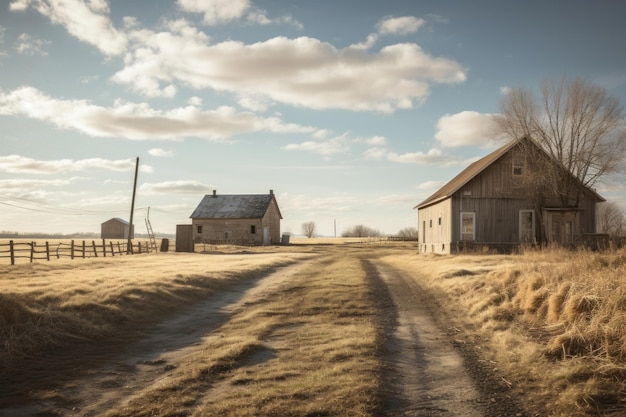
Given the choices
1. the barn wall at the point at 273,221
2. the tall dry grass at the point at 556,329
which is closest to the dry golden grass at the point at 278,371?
the tall dry grass at the point at 556,329

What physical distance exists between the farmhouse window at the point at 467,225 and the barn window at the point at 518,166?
399 centimetres

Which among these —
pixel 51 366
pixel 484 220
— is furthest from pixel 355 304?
pixel 484 220

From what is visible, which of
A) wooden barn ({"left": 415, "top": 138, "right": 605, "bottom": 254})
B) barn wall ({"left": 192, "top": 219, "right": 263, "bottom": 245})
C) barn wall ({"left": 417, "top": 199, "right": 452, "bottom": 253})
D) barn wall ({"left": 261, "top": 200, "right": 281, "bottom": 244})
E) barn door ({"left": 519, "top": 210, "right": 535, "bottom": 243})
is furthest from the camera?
barn wall ({"left": 261, "top": 200, "right": 281, "bottom": 244})

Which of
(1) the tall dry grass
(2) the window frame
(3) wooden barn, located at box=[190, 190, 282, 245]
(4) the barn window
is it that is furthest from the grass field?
(3) wooden barn, located at box=[190, 190, 282, 245]

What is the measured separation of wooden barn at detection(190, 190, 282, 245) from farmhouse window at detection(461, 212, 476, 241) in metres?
35.0

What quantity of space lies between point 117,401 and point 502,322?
7.94m

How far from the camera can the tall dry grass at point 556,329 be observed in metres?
6.27

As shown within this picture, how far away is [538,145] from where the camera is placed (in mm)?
29984

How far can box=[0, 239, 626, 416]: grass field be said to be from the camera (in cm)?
621

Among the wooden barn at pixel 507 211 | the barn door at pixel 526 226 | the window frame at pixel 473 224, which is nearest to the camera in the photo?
the wooden barn at pixel 507 211

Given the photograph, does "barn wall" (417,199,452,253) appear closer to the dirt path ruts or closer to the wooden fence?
the dirt path ruts

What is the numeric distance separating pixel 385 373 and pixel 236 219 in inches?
2254

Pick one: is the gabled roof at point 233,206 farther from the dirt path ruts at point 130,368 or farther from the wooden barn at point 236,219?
the dirt path ruts at point 130,368

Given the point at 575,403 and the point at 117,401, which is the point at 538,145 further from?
the point at 117,401
